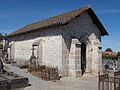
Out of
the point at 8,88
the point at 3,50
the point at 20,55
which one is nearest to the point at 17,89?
the point at 8,88

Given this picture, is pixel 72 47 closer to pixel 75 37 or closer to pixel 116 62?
pixel 75 37

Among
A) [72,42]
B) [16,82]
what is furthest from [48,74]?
[16,82]

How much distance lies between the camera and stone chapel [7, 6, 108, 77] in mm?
18375

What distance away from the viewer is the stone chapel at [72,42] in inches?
723

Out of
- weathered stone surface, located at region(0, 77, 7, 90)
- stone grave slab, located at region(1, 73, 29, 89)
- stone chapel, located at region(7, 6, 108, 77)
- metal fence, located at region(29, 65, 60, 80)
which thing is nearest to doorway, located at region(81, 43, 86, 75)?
stone chapel, located at region(7, 6, 108, 77)

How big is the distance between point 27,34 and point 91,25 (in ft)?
25.9

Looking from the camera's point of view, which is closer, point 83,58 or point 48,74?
point 48,74

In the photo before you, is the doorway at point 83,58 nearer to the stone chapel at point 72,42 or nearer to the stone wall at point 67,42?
the stone chapel at point 72,42

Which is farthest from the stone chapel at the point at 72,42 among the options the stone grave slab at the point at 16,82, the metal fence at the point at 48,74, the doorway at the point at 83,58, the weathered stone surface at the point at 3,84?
the weathered stone surface at the point at 3,84

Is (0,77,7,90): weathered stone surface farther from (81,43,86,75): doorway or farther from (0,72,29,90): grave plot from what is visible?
(81,43,86,75): doorway

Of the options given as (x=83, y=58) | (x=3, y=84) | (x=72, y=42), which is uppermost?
(x=72, y=42)

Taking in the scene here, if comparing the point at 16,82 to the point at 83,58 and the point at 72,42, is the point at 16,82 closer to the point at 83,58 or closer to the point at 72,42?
the point at 72,42

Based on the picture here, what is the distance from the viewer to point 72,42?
18.5 m

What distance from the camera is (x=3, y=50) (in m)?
32.8
